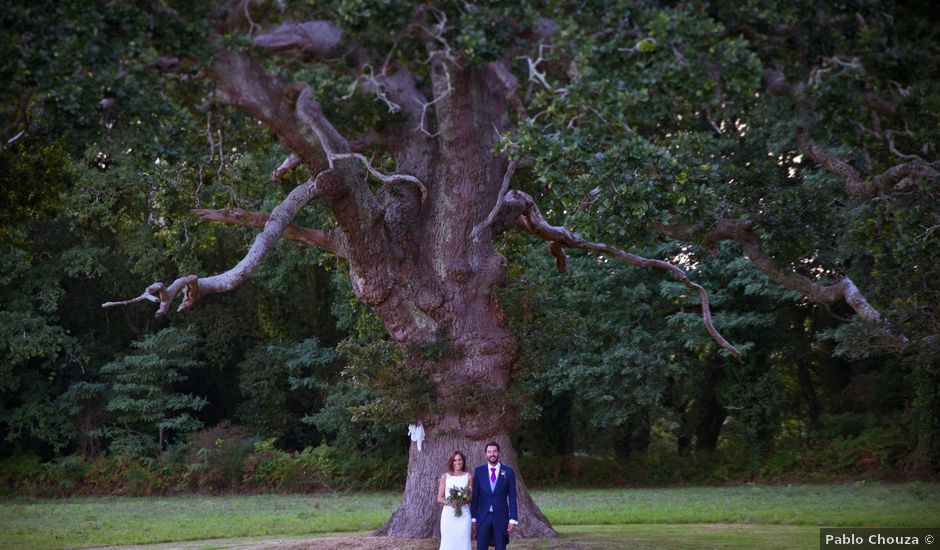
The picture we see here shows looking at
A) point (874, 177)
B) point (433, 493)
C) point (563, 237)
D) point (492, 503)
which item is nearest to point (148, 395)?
point (433, 493)

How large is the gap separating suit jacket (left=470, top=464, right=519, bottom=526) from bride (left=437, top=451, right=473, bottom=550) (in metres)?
0.15

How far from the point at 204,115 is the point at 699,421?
962 inches

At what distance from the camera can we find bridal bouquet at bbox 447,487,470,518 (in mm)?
11164

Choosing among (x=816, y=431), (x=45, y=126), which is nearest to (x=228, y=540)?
(x=45, y=126)

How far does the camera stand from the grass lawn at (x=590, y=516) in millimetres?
15977

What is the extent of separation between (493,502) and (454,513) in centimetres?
45

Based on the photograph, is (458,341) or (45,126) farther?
(458,341)

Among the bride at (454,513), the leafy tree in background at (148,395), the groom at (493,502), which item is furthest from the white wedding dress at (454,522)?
the leafy tree in background at (148,395)

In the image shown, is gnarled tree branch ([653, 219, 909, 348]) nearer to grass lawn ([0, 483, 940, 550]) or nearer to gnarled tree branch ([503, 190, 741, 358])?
gnarled tree branch ([503, 190, 741, 358])

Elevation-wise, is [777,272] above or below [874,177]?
below

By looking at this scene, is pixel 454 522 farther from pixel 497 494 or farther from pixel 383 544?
pixel 383 544

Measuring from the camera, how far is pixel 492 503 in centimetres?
1112

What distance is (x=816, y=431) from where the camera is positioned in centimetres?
3055

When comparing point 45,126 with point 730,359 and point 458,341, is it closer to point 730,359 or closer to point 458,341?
point 458,341
